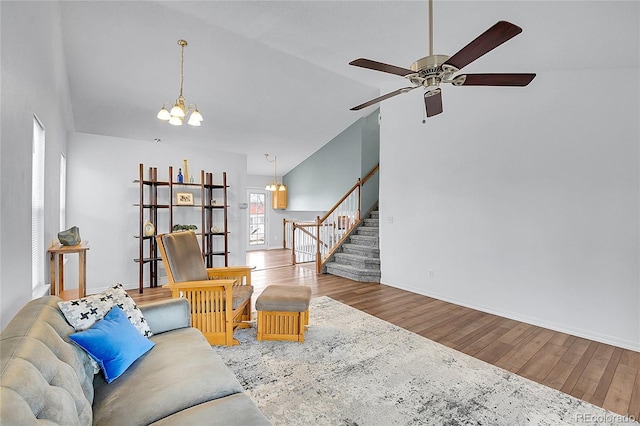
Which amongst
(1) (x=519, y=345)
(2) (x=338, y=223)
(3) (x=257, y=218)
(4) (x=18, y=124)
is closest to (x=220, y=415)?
(4) (x=18, y=124)

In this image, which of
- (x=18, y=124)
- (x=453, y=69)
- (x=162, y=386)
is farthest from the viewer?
(x=453, y=69)

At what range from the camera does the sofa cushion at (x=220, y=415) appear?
1192 millimetres

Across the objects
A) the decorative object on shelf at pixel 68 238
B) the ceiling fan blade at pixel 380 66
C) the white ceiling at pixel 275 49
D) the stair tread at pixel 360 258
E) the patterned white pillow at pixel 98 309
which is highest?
the white ceiling at pixel 275 49

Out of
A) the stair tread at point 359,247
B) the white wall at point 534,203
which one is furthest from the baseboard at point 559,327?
the stair tread at point 359,247

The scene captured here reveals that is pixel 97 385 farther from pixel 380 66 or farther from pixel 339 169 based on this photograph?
pixel 339 169

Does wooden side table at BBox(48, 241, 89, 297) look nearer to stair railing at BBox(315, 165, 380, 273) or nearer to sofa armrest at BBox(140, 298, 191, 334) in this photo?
sofa armrest at BBox(140, 298, 191, 334)

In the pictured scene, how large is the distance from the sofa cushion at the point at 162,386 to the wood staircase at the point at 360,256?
13.2ft

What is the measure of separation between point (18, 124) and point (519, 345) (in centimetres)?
452

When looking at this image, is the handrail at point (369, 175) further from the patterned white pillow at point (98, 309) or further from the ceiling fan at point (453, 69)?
the patterned white pillow at point (98, 309)

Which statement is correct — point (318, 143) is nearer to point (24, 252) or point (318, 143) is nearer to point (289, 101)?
point (289, 101)

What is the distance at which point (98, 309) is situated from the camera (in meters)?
1.73

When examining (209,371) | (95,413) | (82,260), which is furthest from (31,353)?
(82,260)

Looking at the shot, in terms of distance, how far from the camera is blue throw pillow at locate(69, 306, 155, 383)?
1.52m

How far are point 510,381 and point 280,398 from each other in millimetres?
1821
